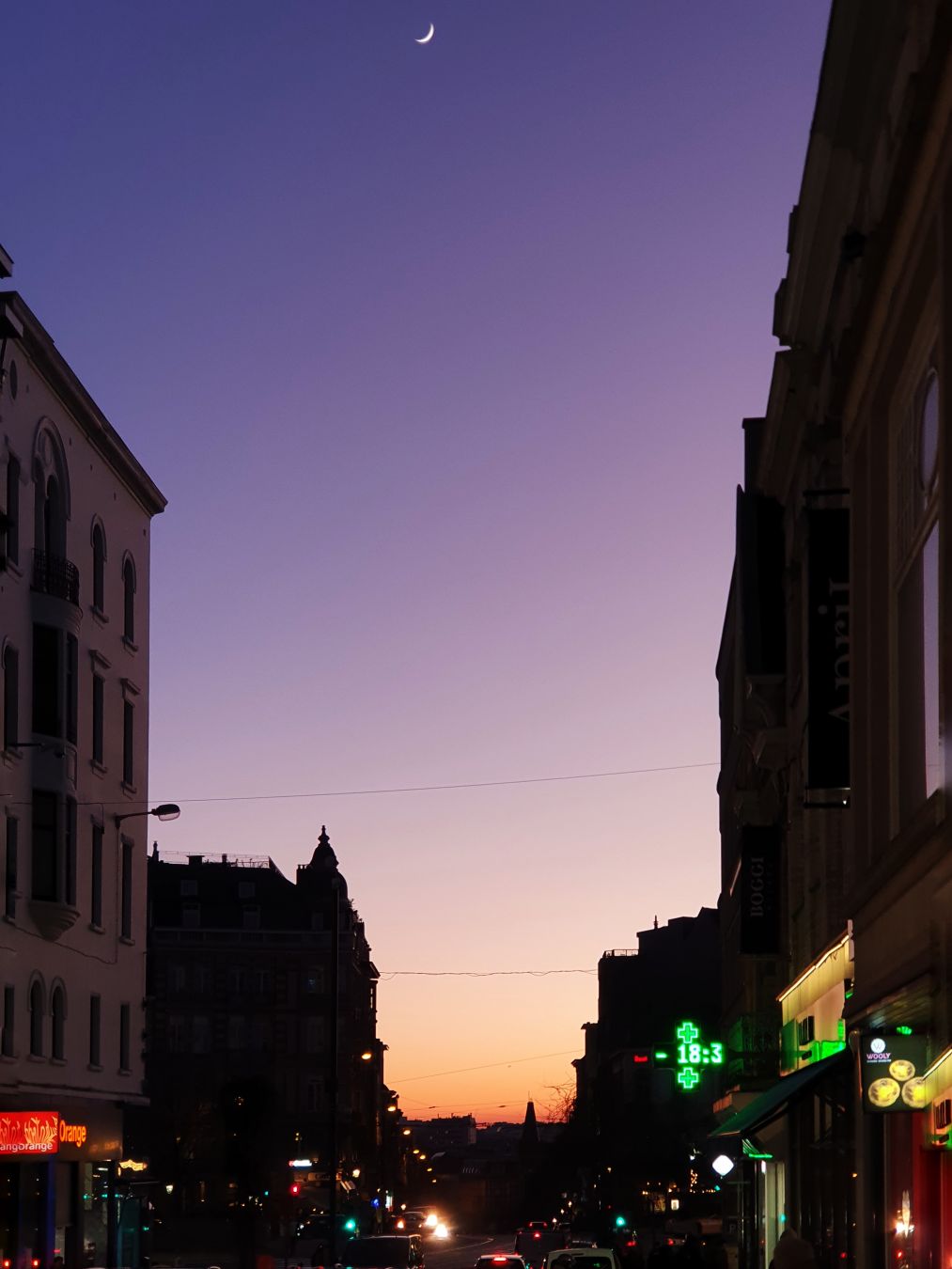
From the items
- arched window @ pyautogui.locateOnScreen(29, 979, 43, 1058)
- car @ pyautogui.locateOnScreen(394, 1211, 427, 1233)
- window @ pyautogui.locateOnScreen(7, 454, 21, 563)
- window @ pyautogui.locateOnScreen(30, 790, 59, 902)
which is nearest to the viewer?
window @ pyautogui.locateOnScreen(7, 454, 21, 563)

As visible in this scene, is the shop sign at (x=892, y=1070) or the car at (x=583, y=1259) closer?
the shop sign at (x=892, y=1070)

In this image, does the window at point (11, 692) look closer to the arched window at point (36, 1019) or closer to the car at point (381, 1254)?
the arched window at point (36, 1019)

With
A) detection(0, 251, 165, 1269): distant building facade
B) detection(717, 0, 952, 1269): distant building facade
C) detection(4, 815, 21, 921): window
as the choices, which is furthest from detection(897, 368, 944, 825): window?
detection(4, 815, 21, 921): window

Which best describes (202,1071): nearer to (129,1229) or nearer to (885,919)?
(129,1229)

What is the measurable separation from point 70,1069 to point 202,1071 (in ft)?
254

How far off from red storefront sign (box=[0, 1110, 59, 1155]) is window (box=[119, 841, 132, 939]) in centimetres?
987

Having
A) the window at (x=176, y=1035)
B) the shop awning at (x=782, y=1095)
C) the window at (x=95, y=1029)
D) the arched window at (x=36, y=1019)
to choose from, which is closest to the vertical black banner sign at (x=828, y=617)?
the shop awning at (x=782, y=1095)

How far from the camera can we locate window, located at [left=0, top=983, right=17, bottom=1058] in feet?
130

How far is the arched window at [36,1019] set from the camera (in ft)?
136

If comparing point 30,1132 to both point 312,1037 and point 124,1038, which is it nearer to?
point 124,1038

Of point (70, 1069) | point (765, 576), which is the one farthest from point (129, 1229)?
point (765, 576)

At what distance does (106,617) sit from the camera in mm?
47406

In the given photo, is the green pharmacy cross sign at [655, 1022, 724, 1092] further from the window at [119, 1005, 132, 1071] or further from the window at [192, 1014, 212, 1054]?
the window at [192, 1014, 212, 1054]

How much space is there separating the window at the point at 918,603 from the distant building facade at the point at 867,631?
0.14 feet
